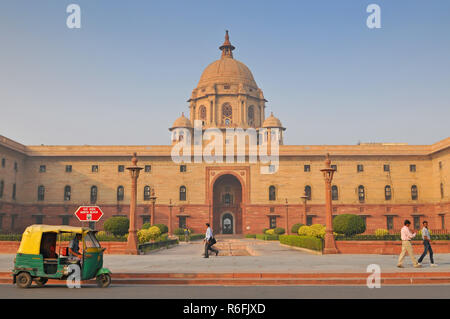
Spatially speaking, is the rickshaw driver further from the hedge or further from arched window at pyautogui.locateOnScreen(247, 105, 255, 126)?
arched window at pyautogui.locateOnScreen(247, 105, 255, 126)

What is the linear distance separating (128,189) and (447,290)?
128 ft

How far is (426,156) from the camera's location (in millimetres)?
46156

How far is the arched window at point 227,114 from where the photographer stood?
5500 centimetres

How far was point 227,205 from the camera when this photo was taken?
48.8 meters

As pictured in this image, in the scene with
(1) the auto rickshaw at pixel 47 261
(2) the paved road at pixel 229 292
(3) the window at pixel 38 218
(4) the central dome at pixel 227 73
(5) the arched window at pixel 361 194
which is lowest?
(2) the paved road at pixel 229 292

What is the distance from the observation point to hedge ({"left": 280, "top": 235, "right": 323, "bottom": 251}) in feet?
66.4

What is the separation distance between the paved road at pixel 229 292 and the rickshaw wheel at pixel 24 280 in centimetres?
13

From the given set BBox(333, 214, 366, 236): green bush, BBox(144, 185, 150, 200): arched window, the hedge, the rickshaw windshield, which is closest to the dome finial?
BBox(144, 185, 150, 200): arched window

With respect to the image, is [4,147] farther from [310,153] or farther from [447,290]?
[447,290]

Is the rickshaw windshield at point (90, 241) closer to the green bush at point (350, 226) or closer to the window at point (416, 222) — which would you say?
the green bush at point (350, 226)

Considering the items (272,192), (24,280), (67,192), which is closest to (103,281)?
(24,280)

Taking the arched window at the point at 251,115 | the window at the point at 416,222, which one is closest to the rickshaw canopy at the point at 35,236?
the window at the point at 416,222
